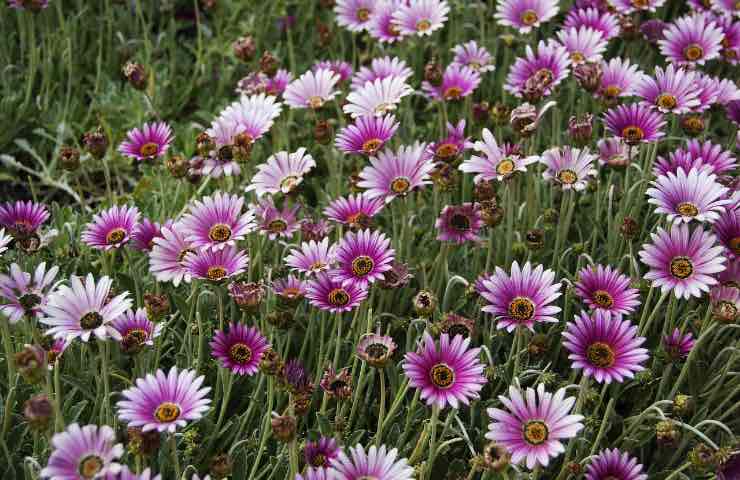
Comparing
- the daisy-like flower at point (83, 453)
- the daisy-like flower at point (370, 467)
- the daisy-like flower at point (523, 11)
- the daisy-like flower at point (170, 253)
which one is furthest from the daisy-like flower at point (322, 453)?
the daisy-like flower at point (523, 11)

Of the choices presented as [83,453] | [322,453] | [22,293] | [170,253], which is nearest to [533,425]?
[322,453]

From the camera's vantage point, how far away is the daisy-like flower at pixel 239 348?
7.74 feet

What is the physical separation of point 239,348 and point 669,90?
5.57ft

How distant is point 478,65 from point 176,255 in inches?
63.4

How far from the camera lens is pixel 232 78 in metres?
4.18

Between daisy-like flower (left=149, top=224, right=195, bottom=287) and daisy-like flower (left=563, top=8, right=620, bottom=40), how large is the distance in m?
1.88

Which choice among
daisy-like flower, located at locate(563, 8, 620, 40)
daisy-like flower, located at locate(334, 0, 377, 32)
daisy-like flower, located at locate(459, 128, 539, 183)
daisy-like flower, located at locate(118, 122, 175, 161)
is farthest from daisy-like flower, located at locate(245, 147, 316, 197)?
daisy-like flower, located at locate(563, 8, 620, 40)

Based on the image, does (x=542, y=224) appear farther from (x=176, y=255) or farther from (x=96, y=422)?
(x=96, y=422)

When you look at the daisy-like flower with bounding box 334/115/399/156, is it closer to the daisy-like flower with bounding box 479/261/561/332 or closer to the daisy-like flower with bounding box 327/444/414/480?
the daisy-like flower with bounding box 479/261/561/332

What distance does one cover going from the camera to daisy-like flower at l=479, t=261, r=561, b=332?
2350mm

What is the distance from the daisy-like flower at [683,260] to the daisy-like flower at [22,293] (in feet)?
5.32

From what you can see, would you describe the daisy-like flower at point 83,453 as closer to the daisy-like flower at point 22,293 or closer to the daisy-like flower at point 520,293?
the daisy-like flower at point 22,293

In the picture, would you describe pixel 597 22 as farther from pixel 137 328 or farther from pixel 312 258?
pixel 137 328

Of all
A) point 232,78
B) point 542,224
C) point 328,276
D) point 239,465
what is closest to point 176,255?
point 328,276
